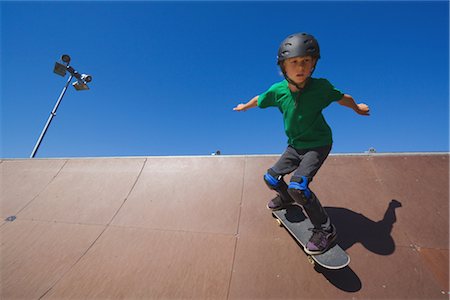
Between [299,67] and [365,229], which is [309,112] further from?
[365,229]

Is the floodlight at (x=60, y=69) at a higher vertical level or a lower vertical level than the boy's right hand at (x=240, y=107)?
higher

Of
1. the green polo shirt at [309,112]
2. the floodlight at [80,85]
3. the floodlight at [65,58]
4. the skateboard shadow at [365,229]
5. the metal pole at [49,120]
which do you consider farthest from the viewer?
the floodlight at [80,85]

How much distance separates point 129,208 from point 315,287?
2694mm

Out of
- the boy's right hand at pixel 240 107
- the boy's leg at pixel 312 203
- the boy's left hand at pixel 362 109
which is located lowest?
the boy's leg at pixel 312 203

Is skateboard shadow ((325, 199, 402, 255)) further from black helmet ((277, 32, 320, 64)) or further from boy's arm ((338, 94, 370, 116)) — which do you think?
black helmet ((277, 32, 320, 64))

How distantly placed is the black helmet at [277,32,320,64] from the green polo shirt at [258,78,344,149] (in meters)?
0.33

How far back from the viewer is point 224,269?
2332 mm

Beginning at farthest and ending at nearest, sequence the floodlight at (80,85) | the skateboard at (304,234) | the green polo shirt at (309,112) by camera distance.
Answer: the floodlight at (80,85) → the green polo shirt at (309,112) → the skateboard at (304,234)

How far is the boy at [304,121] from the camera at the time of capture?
7.05ft

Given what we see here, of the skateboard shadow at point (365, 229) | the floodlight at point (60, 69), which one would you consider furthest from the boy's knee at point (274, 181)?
the floodlight at point (60, 69)

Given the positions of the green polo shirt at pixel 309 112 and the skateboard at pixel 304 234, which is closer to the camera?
the skateboard at pixel 304 234

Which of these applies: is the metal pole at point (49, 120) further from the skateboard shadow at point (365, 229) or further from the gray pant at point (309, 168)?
the skateboard shadow at point (365, 229)

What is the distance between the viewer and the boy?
215cm

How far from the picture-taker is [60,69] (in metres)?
7.74
